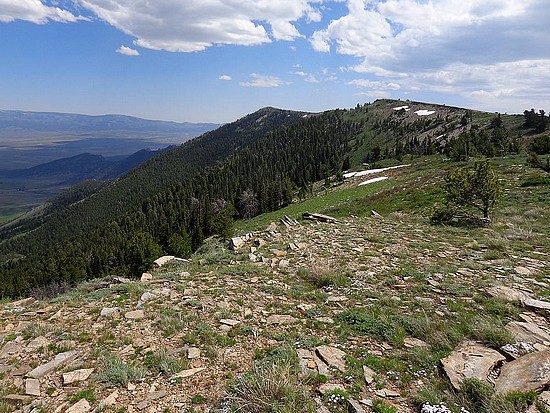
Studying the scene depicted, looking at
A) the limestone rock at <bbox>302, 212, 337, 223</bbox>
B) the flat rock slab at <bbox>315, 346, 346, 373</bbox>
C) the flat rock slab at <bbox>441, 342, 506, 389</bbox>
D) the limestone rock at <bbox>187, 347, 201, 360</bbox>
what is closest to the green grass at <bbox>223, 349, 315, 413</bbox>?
the flat rock slab at <bbox>315, 346, 346, 373</bbox>

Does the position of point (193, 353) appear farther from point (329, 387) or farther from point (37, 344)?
point (37, 344)

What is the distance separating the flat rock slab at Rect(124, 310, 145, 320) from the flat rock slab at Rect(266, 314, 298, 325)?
3.56m

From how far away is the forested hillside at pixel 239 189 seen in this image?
68.5 metres

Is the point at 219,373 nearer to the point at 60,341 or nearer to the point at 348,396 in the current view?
the point at 348,396

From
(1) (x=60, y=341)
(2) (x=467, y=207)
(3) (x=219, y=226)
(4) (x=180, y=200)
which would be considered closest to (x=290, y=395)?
(1) (x=60, y=341)

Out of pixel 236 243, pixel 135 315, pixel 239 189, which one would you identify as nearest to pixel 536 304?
pixel 135 315

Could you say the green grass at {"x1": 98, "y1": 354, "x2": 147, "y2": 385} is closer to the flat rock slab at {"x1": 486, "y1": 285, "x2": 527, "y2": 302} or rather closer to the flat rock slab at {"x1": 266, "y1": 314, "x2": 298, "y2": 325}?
the flat rock slab at {"x1": 266, "y1": 314, "x2": 298, "y2": 325}

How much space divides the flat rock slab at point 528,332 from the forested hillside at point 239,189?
3875 cm

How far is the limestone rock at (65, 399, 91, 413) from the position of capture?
5441 millimetres

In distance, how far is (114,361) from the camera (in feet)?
22.1

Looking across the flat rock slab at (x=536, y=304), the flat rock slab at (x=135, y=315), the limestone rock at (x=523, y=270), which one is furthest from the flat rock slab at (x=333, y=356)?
the limestone rock at (x=523, y=270)

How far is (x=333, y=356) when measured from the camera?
22.4 ft

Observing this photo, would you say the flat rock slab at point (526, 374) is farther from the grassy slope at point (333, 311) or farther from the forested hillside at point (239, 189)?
the forested hillside at point (239, 189)

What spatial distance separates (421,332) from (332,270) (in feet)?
15.6
